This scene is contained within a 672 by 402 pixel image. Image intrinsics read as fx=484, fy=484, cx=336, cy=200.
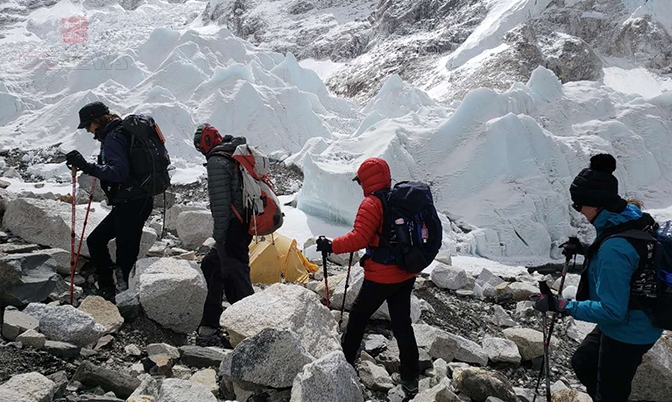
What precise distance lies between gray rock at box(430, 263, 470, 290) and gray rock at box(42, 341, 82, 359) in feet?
14.4

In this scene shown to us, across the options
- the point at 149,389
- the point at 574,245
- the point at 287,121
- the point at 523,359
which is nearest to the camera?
the point at 149,389

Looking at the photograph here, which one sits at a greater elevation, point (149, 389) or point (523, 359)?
point (149, 389)

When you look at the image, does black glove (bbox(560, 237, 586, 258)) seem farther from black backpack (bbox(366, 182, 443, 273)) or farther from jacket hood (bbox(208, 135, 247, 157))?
jacket hood (bbox(208, 135, 247, 157))

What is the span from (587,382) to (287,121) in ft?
49.1

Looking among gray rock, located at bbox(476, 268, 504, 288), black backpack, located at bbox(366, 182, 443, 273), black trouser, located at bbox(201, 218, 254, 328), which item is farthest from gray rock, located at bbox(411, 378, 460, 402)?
gray rock, located at bbox(476, 268, 504, 288)

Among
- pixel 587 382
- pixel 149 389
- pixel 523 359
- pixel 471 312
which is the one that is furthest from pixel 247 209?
pixel 471 312

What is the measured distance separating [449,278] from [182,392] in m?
4.46

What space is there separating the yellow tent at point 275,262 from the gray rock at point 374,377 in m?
2.14

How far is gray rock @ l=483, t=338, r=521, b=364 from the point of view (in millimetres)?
4047

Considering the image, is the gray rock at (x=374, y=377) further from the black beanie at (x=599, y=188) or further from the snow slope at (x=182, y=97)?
the snow slope at (x=182, y=97)

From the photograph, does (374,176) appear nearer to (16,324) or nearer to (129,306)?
(129,306)

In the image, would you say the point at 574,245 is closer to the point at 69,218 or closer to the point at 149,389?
the point at 149,389

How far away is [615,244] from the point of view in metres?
2.18

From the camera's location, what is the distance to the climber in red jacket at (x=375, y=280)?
2.85m
